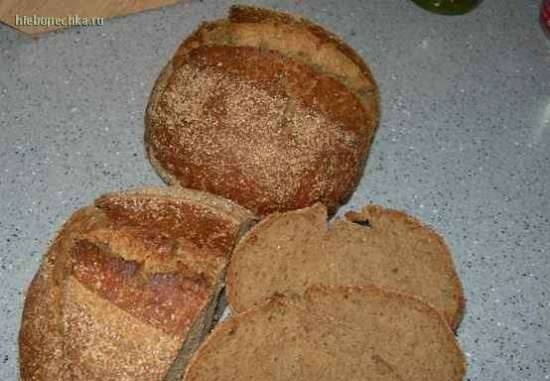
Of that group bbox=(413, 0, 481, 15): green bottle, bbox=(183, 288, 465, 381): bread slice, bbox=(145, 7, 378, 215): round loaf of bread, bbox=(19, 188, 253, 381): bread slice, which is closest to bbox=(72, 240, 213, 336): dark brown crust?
bbox=(19, 188, 253, 381): bread slice

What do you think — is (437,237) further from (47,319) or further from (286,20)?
(47,319)

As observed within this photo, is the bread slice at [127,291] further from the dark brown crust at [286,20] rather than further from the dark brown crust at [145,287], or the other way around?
the dark brown crust at [286,20]

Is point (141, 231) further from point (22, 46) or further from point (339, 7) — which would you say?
point (339, 7)

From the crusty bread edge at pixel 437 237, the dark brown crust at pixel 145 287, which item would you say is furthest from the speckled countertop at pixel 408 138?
the dark brown crust at pixel 145 287

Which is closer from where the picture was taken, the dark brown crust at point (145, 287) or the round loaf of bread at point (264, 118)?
the dark brown crust at point (145, 287)

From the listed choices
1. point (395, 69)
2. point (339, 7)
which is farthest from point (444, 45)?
point (339, 7)

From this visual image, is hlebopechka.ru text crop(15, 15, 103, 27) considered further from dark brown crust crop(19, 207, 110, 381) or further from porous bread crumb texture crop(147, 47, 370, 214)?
dark brown crust crop(19, 207, 110, 381)
